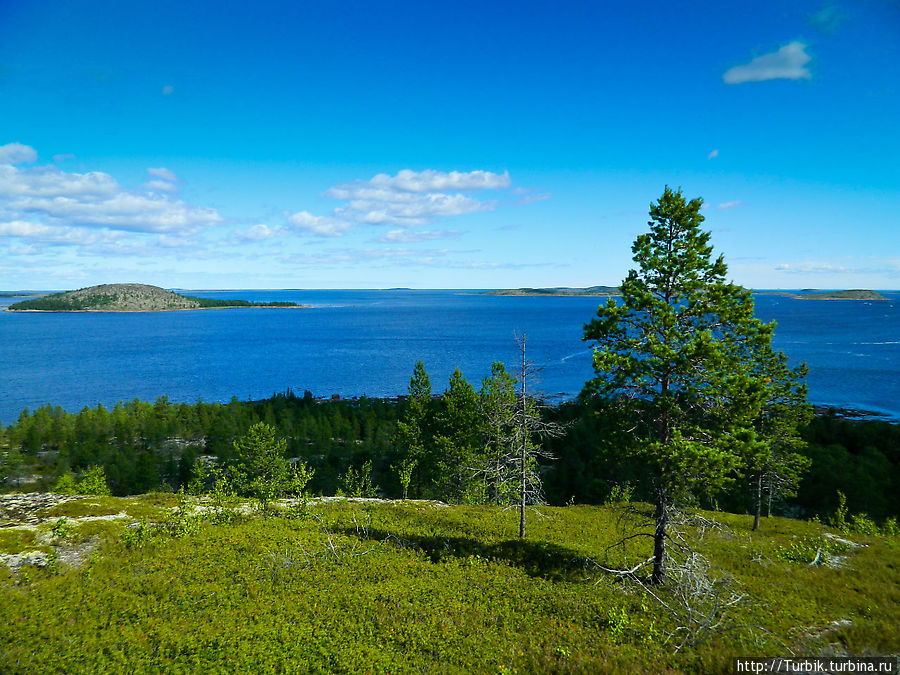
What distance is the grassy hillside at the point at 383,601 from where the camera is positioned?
11.5 m

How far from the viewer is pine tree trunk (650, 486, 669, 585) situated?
14.9m

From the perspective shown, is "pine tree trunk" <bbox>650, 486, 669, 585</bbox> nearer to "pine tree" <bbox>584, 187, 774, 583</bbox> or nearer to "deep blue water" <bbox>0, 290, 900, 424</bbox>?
"pine tree" <bbox>584, 187, 774, 583</bbox>

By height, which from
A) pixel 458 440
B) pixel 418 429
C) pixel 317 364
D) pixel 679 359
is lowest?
pixel 317 364

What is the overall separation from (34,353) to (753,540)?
20601 cm

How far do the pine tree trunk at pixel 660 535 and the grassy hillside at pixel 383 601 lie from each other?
911 mm

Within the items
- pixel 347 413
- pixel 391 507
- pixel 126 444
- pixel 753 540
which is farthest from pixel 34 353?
pixel 753 540

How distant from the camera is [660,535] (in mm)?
15406

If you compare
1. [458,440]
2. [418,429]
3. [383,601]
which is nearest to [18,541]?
[383,601]

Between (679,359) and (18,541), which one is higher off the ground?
(679,359)

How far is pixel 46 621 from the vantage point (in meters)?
12.5

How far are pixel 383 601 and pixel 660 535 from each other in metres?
10.4

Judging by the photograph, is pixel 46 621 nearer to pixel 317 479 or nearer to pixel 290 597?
pixel 290 597

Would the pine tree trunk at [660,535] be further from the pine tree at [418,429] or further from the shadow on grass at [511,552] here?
the pine tree at [418,429]

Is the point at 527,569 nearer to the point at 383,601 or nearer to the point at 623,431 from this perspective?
the point at 383,601
